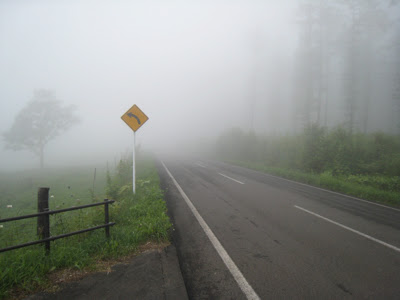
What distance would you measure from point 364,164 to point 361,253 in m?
9.90

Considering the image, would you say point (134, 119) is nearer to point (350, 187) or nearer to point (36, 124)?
point (350, 187)

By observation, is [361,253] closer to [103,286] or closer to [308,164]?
[103,286]

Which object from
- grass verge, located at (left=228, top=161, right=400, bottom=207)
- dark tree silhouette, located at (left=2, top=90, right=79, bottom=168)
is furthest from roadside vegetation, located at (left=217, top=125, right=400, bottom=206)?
dark tree silhouette, located at (left=2, top=90, right=79, bottom=168)

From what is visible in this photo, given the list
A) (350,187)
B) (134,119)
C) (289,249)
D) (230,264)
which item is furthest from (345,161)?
(134,119)

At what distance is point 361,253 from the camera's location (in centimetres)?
328

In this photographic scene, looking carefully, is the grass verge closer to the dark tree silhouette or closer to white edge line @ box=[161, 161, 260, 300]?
white edge line @ box=[161, 161, 260, 300]

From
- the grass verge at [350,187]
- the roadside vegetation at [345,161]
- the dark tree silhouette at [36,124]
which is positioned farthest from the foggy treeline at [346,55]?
the dark tree silhouette at [36,124]

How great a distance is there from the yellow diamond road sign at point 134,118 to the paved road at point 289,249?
3214mm

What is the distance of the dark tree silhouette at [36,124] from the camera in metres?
22.7

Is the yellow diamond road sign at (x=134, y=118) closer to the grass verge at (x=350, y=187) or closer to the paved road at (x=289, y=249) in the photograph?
the paved road at (x=289, y=249)

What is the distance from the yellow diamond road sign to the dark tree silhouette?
23947mm

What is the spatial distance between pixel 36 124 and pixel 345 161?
33333 millimetres

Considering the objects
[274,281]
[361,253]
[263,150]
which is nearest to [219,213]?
[274,281]

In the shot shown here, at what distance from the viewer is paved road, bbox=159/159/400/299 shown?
95.3 inches
